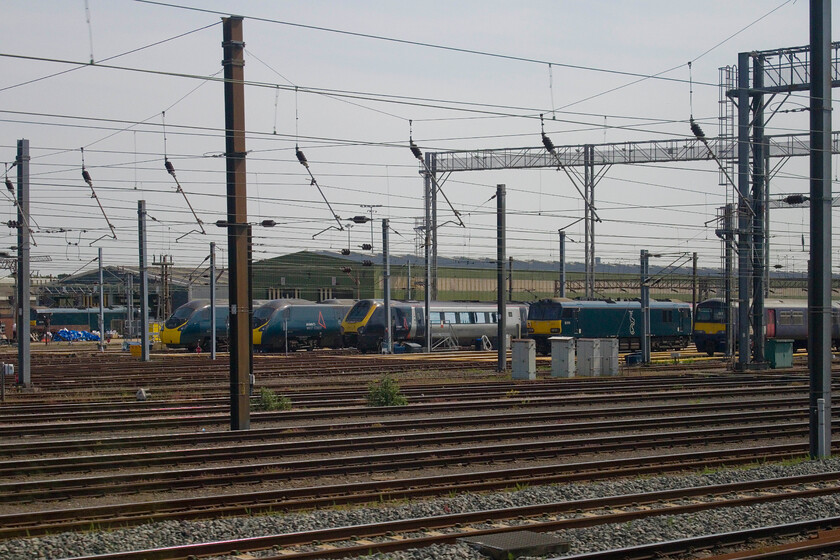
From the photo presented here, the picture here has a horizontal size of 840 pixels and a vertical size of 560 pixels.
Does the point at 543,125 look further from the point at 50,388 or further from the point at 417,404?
the point at 50,388

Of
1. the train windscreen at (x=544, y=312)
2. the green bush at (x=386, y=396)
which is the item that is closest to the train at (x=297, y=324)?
the train windscreen at (x=544, y=312)

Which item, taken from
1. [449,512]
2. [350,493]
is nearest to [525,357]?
[350,493]

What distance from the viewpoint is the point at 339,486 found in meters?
12.4

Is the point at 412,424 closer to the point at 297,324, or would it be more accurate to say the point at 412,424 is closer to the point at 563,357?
the point at 563,357

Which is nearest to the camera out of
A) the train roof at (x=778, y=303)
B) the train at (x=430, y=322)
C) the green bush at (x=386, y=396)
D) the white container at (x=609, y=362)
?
the green bush at (x=386, y=396)

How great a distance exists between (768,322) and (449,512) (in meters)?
40.0

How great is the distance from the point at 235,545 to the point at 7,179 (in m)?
24.3

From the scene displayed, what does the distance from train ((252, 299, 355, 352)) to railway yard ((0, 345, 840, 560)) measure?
26291 mm

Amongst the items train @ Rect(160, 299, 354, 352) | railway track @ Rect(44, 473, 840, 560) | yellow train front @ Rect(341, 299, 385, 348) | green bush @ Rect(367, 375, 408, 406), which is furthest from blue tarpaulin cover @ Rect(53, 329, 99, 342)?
railway track @ Rect(44, 473, 840, 560)

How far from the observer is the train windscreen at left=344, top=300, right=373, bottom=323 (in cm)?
5081

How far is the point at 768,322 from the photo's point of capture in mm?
47156

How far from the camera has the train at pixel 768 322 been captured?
47.3 meters

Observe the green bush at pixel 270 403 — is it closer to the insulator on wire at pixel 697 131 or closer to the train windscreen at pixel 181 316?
the insulator on wire at pixel 697 131

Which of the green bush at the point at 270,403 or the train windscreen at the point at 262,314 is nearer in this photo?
the green bush at the point at 270,403
